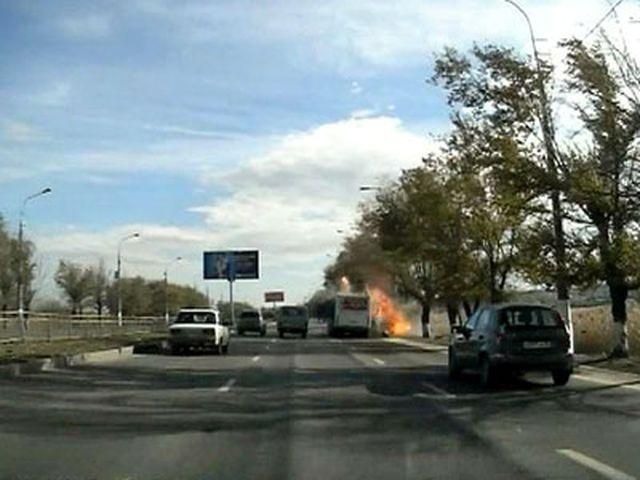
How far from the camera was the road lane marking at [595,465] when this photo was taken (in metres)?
10.5

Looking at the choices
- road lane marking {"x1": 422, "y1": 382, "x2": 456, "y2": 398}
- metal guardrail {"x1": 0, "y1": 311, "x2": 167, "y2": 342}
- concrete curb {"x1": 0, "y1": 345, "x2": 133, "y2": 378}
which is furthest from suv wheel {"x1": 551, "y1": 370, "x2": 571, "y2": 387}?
metal guardrail {"x1": 0, "y1": 311, "x2": 167, "y2": 342}

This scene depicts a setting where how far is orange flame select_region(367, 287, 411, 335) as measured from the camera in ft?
286

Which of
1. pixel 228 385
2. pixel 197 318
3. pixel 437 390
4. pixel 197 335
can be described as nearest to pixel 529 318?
pixel 437 390

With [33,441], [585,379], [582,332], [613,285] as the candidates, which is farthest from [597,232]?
[33,441]

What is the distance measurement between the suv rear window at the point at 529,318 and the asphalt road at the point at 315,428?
4.03 ft

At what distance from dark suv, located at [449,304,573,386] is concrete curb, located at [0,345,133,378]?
10.7 meters

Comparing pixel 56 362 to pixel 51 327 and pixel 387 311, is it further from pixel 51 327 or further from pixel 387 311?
pixel 387 311

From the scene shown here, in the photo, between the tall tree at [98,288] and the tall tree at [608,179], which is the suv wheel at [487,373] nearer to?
the tall tree at [608,179]

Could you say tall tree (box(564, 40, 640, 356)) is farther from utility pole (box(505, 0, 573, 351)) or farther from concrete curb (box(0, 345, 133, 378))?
concrete curb (box(0, 345, 133, 378))

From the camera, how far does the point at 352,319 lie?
245ft

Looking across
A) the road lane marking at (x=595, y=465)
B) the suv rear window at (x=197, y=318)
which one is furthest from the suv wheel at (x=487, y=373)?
the suv rear window at (x=197, y=318)

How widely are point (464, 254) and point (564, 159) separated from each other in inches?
769

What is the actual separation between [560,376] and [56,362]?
1398cm

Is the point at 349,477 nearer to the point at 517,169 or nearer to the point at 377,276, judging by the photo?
the point at 517,169
